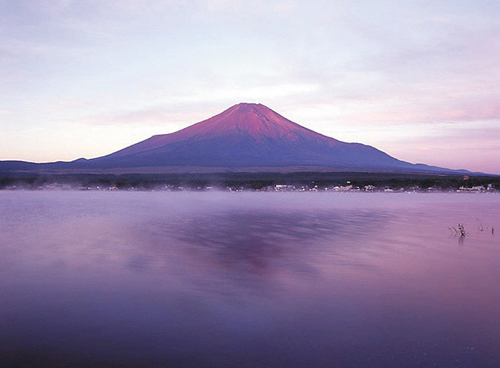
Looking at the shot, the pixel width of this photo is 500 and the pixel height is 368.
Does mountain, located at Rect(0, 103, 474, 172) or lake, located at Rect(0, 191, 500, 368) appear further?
mountain, located at Rect(0, 103, 474, 172)

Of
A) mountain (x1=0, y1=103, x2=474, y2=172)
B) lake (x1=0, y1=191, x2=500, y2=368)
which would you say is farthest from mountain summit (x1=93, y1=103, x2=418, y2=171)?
lake (x1=0, y1=191, x2=500, y2=368)

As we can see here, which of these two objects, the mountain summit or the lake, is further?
the mountain summit

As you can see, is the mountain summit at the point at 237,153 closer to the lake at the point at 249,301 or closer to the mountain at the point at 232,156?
the mountain at the point at 232,156

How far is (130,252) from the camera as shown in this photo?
17.0 m

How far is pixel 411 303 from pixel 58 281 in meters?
8.09

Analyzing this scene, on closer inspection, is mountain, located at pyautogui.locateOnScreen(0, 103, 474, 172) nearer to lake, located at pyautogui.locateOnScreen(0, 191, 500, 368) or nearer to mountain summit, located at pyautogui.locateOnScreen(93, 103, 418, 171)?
mountain summit, located at pyautogui.locateOnScreen(93, 103, 418, 171)

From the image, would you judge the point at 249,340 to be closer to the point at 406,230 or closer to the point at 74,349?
the point at 74,349

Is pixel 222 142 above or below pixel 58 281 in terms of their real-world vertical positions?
above

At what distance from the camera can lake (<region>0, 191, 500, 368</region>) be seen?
710 cm

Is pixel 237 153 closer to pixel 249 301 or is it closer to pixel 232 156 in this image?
pixel 232 156

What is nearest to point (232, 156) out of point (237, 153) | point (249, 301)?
point (237, 153)

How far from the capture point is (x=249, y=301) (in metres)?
10.1

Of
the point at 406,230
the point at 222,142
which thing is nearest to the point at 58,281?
the point at 406,230

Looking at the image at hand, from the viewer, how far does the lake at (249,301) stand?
7098 millimetres
